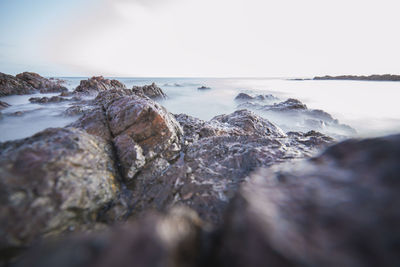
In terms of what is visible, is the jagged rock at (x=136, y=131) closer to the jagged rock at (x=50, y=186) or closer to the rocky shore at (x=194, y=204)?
the rocky shore at (x=194, y=204)

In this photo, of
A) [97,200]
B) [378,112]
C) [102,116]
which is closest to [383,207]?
[97,200]

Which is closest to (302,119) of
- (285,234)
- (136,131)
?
(136,131)

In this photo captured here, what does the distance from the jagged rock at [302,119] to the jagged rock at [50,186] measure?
8.06m

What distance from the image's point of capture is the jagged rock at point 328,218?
664 mm

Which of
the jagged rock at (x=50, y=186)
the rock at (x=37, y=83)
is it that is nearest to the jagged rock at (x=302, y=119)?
the jagged rock at (x=50, y=186)

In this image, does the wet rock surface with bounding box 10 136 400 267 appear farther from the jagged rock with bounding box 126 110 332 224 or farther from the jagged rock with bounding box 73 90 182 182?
the jagged rock with bounding box 73 90 182 182

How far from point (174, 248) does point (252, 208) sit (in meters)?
0.50

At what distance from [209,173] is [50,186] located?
5.43 feet

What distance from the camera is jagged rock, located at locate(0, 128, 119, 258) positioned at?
115cm

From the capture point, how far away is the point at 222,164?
2.26 metres

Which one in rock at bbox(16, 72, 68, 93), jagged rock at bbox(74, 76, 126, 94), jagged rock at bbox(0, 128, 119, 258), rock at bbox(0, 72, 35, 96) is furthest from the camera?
rock at bbox(16, 72, 68, 93)

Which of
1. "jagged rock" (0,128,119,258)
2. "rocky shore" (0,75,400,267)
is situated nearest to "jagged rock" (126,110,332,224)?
"rocky shore" (0,75,400,267)

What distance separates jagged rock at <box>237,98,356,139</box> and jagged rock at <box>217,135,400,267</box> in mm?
7208

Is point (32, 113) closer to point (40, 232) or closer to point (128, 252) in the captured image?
point (40, 232)
